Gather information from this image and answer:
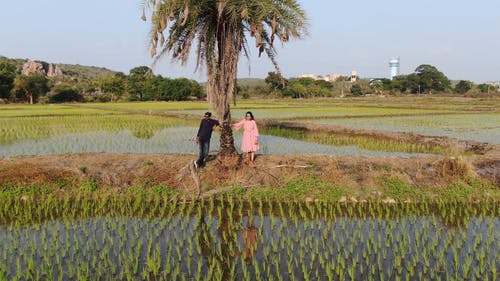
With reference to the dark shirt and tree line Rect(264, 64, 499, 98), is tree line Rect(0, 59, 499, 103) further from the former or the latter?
the dark shirt

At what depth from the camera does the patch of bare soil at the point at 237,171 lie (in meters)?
8.97

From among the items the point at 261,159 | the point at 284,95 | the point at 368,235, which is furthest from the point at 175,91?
the point at 368,235

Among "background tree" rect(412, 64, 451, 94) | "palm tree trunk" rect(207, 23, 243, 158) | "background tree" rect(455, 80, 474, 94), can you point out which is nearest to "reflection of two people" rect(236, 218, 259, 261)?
"palm tree trunk" rect(207, 23, 243, 158)

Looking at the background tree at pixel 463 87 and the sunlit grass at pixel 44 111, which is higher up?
the background tree at pixel 463 87

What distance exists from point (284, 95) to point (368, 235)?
68363mm

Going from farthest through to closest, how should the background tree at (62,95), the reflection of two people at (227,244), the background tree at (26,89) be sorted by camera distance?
the background tree at (62,95) < the background tree at (26,89) < the reflection of two people at (227,244)

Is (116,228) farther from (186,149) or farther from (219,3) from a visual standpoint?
(186,149)

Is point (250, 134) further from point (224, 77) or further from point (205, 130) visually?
point (224, 77)

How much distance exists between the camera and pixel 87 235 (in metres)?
6.35

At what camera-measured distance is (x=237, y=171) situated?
31.1ft

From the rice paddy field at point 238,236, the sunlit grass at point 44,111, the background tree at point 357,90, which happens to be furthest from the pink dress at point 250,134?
the background tree at point 357,90

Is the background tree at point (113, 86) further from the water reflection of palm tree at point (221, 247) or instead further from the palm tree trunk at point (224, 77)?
the water reflection of palm tree at point (221, 247)

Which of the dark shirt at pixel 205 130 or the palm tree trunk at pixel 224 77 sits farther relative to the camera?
the palm tree trunk at pixel 224 77

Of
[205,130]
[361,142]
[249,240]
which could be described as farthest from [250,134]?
[361,142]
